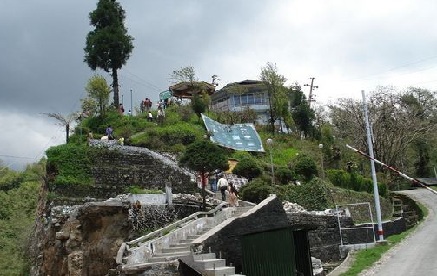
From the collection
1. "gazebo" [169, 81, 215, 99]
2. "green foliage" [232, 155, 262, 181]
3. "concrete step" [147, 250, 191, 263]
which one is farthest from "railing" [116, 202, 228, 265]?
"gazebo" [169, 81, 215, 99]

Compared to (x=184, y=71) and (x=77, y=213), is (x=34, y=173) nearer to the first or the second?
(x=184, y=71)

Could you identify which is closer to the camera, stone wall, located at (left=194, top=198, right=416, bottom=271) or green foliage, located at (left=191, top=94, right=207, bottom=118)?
stone wall, located at (left=194, top=198, right=416, bottom=271)

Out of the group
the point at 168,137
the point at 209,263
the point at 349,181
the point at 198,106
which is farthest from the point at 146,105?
the point at 209,263

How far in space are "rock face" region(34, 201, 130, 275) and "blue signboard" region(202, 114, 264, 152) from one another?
17.2m

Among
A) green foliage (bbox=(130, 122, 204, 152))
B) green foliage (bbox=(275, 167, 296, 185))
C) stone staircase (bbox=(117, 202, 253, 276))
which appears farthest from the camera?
green foliage (bbox=(130, 122, 204, 152))

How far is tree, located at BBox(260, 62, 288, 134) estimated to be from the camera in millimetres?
47594

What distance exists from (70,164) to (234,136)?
1604cm

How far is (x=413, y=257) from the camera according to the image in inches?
699

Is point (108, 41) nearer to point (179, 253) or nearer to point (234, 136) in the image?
point (234, 136)

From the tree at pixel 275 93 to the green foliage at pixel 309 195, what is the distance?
19.0 m

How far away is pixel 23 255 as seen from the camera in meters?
29.8

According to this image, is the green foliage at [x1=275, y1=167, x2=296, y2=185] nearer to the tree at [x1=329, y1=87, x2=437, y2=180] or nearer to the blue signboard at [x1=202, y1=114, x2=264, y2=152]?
the blue signboard at [x1=202, y1=114, x2=264, y2=152]

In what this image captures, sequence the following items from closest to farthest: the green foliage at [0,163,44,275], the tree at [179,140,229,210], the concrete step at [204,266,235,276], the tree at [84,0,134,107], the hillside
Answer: the concrete step at [204,266,235,276], the tree at [179,140,229,210], the hillside, the green foliage at [0,163,44,275], the tree at [84,0,134,107]

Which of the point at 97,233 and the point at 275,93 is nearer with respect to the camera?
the point at 97,233
